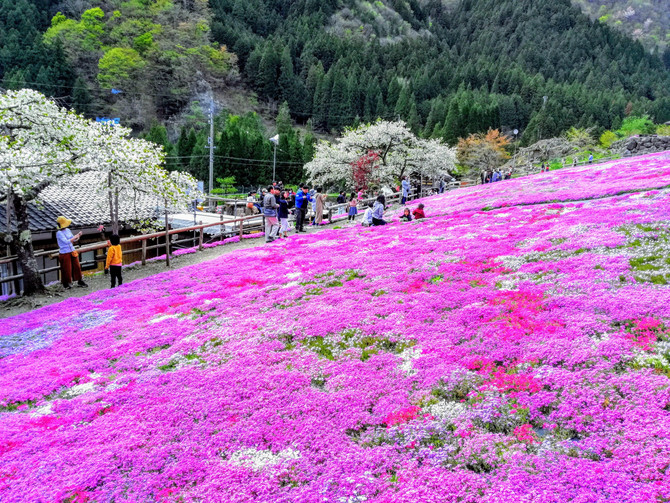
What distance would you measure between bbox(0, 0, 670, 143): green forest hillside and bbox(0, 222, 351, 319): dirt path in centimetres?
6856

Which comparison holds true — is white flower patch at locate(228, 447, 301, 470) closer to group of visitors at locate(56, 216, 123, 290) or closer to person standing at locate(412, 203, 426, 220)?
group of visitors at locate(56, 216, 123, 290)

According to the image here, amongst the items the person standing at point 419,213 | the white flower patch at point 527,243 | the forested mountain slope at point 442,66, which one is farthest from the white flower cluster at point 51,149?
the forested mountain slope at point 442,66

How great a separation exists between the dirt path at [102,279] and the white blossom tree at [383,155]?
2378 cm

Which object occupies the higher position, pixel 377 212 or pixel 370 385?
pixel 377 212

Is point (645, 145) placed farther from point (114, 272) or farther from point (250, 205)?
point (114, 272)

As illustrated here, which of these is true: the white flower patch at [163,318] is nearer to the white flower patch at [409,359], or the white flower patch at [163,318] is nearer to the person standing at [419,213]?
the white flower patch at [409,359]

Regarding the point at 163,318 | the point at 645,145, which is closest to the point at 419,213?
the point at 163,318

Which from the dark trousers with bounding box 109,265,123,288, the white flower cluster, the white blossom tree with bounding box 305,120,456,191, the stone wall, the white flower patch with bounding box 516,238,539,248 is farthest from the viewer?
the white blossom tree with bounding box 305,120,456,191

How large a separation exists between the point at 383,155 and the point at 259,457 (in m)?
41.1

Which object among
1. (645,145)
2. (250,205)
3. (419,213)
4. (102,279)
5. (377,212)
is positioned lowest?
(102,279)

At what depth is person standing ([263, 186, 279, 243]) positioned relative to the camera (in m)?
17.8

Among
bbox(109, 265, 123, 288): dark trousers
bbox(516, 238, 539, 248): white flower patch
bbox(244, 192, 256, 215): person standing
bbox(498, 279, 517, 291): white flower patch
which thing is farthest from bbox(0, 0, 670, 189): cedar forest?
bbox(498, 279, 517, 291): white flower patch

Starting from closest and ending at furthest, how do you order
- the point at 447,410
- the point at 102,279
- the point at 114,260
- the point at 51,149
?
the point at 447,410
the point at 51,149
the point at 114,260
the point at 102,279

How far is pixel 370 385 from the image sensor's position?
6.45 m
